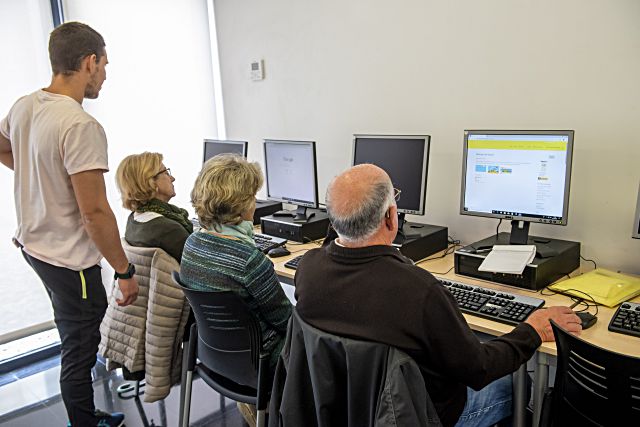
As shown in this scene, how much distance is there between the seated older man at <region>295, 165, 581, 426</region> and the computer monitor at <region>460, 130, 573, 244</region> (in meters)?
0.72

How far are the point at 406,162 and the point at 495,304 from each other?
34.3 inches

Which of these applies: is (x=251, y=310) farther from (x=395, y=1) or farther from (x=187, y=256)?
(x=395, y=1)

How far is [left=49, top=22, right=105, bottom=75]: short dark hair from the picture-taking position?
2.14 m

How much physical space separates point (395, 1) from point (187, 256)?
176cm

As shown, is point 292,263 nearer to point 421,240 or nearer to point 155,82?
point 421,240

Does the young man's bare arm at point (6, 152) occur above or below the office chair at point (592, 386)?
above

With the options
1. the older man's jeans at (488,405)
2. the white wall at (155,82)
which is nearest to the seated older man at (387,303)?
the older man's jeans at (488,405)

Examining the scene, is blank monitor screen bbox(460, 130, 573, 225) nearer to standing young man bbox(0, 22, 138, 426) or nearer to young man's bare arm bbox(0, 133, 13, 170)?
standing young man bbox(0, 22, 138, 426)

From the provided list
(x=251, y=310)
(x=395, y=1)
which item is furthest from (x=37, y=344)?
(x=395, y=1)

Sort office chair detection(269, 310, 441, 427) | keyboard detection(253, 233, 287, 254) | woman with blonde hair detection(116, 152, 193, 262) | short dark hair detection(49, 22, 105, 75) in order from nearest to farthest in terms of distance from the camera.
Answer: office chair detection(269, 310, 441, 427)
short dark hair detection(49, 22, 105, 75)
woman with blonde hair detection(116, 152, 193, 262)
keyboard detection(253, 233, 287, 254)

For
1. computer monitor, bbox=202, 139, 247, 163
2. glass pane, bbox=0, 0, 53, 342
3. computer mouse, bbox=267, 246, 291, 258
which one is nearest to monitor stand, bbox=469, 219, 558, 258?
computer mouse, bbox=267, 246, 291, 258

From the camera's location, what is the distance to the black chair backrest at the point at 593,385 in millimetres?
1312

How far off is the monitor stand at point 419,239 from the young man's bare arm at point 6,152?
68.9 inches

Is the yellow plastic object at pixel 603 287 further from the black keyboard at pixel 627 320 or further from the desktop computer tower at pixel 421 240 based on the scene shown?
the desktop computer tower at pixel 421 240
